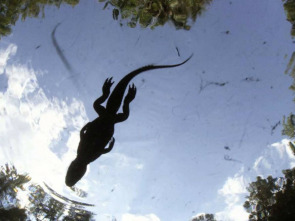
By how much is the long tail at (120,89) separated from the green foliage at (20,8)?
3.33 meters

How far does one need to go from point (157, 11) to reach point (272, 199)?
1133 centimetres

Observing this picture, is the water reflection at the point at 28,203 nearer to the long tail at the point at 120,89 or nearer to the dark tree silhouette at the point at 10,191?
the dark tree silhouette at the point at 10,191

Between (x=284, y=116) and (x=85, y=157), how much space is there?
836cm

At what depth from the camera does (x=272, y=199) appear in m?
11.7

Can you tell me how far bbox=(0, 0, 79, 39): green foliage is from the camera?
7949mm

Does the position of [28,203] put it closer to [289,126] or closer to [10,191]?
[10,191]

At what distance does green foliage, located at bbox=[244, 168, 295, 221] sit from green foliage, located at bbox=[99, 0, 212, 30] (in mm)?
9001

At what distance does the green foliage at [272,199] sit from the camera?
10.6m

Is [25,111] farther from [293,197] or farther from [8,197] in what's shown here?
[293,197]

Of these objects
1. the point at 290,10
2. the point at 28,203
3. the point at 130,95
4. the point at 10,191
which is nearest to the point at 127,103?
the point at 130,95

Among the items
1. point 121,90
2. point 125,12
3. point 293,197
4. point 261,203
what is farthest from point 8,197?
point 293,197

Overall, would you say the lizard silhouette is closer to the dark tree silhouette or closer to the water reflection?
the water reflection

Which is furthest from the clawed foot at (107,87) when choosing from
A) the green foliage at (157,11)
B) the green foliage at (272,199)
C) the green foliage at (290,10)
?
the green foliage at (272,199)

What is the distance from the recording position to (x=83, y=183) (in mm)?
12055
